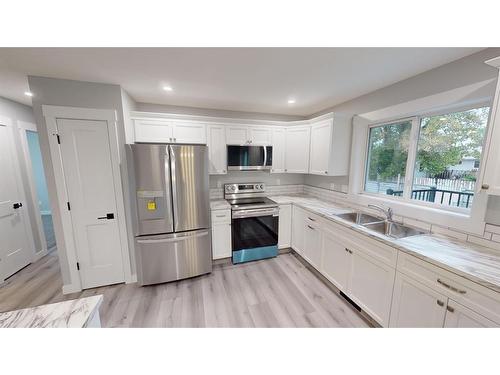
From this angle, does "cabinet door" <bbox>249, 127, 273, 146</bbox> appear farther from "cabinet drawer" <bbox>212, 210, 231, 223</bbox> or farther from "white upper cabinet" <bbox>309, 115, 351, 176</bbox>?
"cabinet drawer" <bbox>212, 210, 231, 223</bbox>

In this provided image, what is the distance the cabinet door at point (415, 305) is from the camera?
4.05 ft

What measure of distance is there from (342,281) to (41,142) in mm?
3457

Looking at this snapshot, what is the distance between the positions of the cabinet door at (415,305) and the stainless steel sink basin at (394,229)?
0.48 metres

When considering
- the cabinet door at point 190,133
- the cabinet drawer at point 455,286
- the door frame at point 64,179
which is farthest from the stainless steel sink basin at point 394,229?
the door frame at point 64,179

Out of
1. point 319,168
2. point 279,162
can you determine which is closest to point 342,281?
point 319,168

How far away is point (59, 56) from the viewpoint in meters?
1.47

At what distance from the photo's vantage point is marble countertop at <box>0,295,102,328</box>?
741 mm

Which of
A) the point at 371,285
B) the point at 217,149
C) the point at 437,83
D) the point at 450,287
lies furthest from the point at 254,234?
the point at 437,83

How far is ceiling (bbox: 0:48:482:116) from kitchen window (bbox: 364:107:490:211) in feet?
1.68

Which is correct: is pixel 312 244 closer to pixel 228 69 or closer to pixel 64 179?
pixel 228 69

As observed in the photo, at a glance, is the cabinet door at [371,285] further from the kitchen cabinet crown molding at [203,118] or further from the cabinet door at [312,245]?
the kitchen cabinet crown molding at [203,118]

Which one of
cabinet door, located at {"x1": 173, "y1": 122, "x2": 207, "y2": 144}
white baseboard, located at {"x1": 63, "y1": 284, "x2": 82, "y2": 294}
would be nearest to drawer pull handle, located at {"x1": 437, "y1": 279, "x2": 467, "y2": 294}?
cabinet door, located at {"x1": 173, "y1": 122, "x2": 207, "y2": 144}

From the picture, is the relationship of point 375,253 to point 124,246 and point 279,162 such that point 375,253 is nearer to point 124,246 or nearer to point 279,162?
point 279,162

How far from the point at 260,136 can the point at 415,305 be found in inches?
99.2
